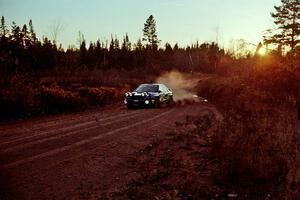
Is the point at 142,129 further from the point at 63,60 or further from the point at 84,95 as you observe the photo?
the point at 63,60

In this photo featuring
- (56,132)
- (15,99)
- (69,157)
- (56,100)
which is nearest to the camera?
(69,157)

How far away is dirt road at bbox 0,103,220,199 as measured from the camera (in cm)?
684

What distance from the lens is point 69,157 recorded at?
30.6ft

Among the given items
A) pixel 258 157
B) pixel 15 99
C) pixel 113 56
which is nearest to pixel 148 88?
pixel 15 99

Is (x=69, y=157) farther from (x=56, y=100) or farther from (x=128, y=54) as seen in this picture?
(x=128, y=54)

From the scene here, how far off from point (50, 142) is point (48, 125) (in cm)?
445

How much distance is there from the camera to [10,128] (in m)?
14.9

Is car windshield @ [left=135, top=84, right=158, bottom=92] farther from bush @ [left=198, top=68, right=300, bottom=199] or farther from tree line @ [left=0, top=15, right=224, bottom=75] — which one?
tree line @ [left=0, top=15, right=224, bottom=75]

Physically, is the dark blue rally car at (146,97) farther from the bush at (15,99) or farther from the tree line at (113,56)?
the tree line at (113,56)

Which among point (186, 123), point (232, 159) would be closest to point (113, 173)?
point (232, 159)

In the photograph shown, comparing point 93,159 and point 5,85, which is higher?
point 5,85

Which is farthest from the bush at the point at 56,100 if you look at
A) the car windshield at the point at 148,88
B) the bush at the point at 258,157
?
the bush at the point at 258,157

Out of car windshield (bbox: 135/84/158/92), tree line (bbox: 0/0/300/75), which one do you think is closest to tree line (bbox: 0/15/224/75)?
tree line (bbox: 0/0/300/75)

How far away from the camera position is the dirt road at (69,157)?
6844mm
